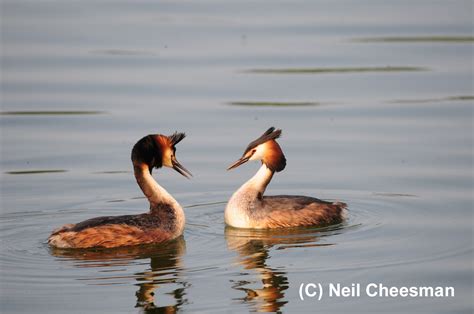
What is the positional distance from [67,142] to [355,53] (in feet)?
21.0

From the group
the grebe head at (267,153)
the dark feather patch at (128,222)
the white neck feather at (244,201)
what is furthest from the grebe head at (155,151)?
the grebe head at (267,153)

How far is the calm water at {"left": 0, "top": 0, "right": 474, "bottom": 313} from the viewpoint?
11.0 m

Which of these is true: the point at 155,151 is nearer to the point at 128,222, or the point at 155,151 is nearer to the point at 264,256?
the point at 128,222

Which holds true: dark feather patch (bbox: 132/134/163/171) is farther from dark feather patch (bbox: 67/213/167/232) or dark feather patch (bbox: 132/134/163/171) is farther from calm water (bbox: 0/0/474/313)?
calm water (bbox: 0/0/474/313)

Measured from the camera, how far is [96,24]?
78.4 ft

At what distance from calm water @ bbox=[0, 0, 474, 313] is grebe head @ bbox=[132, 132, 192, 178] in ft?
2.50

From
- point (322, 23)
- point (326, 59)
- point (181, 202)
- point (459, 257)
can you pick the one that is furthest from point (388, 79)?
point (459, 257)

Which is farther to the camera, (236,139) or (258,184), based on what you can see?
(236,139)

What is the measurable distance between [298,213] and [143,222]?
1.75 m

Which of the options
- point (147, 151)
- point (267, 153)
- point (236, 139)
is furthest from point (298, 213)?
point (236, 139)

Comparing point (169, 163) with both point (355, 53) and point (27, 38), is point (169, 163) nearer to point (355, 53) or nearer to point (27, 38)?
point (355, 53)

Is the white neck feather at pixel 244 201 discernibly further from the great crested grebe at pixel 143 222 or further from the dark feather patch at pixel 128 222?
the dark feather patch at pixel 128 222

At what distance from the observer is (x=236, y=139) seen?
16.3 metres

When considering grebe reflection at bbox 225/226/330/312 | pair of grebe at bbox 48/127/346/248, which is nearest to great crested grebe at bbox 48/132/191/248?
pair of grebe at bbox 48/127/346/248
